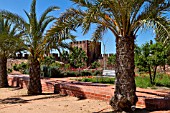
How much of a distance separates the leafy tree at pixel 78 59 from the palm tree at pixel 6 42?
1105 inches

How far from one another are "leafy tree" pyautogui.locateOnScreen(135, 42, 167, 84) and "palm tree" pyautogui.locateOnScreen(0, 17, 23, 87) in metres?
6.41

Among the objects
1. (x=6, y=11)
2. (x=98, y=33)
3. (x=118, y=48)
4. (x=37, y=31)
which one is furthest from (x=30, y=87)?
(x=118, y=48)

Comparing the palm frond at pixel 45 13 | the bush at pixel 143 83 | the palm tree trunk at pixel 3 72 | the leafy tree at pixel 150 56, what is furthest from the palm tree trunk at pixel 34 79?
the leafy tree at pixel 150 56

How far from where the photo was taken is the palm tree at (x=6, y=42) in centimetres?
1230

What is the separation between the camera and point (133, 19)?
290 inches

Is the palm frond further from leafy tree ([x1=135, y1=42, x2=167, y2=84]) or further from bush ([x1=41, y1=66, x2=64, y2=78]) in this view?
bush ([x1=41, y1=66, x2=64, y2=78])

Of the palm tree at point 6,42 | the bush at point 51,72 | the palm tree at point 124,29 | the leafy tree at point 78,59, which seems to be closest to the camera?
the palm tree at point 124,29

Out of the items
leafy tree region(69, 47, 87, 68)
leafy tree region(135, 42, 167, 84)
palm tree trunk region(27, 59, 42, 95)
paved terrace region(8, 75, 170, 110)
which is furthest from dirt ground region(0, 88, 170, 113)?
leafy tree region(69, 47, 87, 68)

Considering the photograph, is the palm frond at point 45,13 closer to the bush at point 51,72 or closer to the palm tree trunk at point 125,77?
the palm tree trunk at point 125,77

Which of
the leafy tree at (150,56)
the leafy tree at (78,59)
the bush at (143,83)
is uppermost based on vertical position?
the leafy tree at (78,59)

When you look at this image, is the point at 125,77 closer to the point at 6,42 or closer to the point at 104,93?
the point at 104,93

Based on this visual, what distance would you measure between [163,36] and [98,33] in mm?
2688

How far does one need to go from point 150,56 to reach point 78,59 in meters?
33.7

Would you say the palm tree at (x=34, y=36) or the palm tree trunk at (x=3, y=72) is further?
the palm tree trunk at (x=3, y=72)
